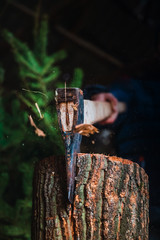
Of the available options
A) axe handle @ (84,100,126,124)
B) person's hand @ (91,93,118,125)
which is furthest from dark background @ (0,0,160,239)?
axe handle @ (84,100,126,124)

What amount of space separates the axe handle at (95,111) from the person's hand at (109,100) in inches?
0.9

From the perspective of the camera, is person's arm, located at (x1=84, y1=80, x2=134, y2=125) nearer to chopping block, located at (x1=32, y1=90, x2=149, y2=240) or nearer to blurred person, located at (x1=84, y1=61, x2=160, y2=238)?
blurred person, located at (x1=84, y1=61, x2=160, y2=238)

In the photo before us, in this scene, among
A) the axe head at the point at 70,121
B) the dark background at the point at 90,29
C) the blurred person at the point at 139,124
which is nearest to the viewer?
the axe head at the point at 70,121

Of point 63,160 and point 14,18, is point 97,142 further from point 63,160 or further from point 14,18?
point 14,18

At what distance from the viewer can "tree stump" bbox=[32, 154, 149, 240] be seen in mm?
1027

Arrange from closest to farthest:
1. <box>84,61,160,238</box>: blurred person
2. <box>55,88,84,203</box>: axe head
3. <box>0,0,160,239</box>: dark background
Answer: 1. <box>55,88,84,203</box>: axe head
2. <box>84,61,160,238</box>: blurred person
3. <box>0,0,160,239</box>: dark background

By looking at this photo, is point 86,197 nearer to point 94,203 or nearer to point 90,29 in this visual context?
point 94,203

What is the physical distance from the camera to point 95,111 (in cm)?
117

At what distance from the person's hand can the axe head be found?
186 mm

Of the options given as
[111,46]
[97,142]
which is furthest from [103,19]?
[97,142]

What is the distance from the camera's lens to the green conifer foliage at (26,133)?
1183mm

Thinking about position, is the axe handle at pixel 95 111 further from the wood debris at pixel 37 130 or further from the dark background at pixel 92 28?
the dark background at pixel 92 28

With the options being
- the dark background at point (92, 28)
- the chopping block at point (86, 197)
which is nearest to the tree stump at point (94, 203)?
the chopping block at point (86, 197)

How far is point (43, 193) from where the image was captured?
43.5 inches
